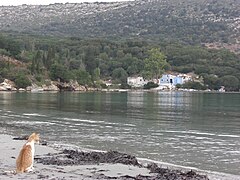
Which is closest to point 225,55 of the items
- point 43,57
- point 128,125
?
point 43,57

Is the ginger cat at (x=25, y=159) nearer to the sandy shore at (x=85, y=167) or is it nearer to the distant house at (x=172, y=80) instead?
the sandy shore at (x=85, y=167)

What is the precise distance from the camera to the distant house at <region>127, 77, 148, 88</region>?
18825 cm

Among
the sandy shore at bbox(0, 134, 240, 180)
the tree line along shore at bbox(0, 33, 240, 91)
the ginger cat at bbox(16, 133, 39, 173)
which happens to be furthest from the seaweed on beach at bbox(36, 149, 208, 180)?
the tree line along shore at bbox(0, 33, 240, 91)

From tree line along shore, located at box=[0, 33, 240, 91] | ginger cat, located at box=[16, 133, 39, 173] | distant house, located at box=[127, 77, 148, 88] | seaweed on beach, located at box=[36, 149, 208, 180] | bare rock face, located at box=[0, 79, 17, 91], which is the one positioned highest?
tree line along shore, located at box=[0, 33, 240, 91]

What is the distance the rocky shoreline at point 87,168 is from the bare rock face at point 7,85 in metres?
116

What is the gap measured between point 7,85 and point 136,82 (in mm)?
67753

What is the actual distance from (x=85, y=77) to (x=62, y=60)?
1335 cm

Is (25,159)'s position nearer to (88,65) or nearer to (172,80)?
(88,65)

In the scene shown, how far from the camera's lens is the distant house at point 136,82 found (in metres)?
188

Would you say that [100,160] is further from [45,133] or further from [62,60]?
[62,60]

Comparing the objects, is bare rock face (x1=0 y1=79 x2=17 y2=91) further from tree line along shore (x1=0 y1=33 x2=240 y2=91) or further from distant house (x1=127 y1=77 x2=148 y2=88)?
distant house (x1=127 y1=77 x2=148 y2=88)

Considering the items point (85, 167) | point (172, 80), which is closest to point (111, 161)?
point (85, 167)

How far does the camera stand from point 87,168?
1548 cm

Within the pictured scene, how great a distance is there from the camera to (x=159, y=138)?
27344mm
